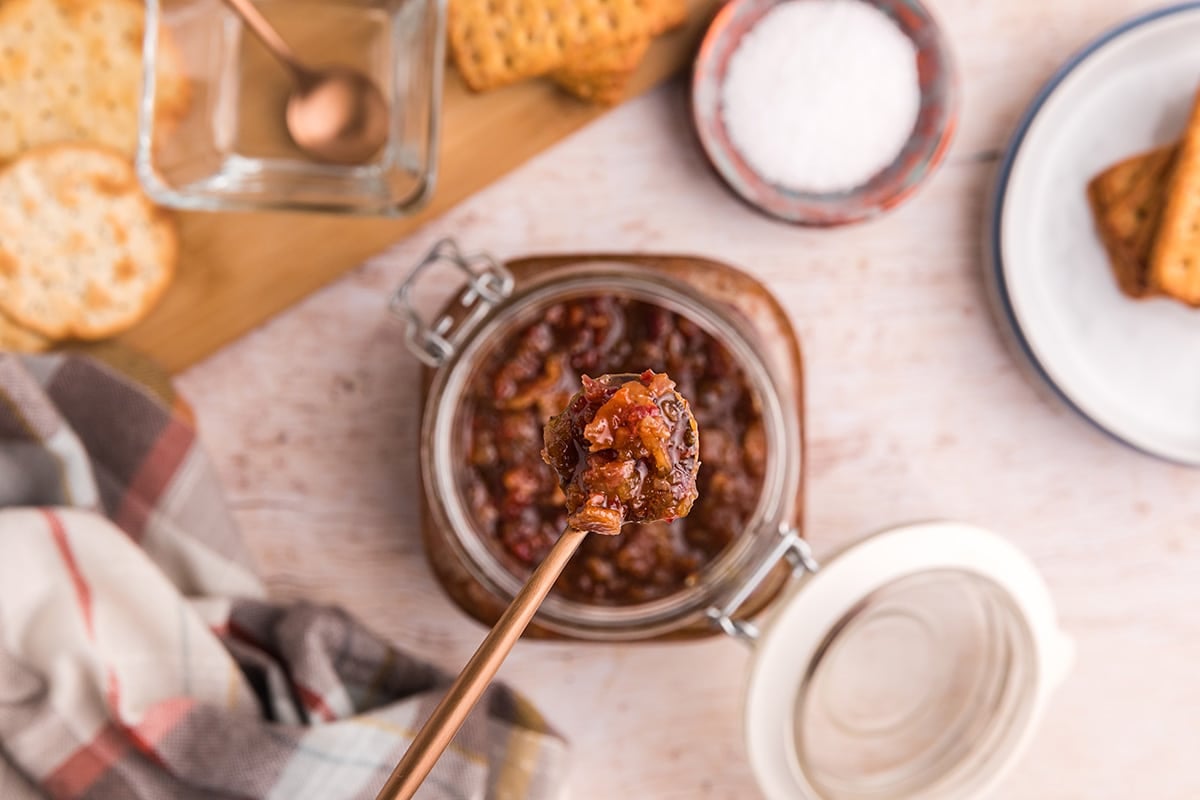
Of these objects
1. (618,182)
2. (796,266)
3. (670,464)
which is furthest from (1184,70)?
(670,464)

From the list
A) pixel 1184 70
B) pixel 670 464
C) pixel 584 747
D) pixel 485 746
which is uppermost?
pixel 670 464

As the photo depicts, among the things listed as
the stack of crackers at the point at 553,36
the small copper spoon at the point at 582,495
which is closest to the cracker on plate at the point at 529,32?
the stack of crackers at the point at 553,36

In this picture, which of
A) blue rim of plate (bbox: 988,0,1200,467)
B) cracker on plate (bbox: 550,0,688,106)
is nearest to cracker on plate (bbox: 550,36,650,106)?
cracker on plate (bbox: 550,0,688,106)

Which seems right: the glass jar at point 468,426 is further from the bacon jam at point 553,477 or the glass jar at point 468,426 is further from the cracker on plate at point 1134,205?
the cracker on plate at point 1134,205

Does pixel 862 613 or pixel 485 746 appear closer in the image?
pixel 862 613

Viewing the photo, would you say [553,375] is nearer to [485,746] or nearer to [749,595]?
[749,595]

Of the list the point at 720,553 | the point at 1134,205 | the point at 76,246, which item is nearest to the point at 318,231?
the point at 76,246
